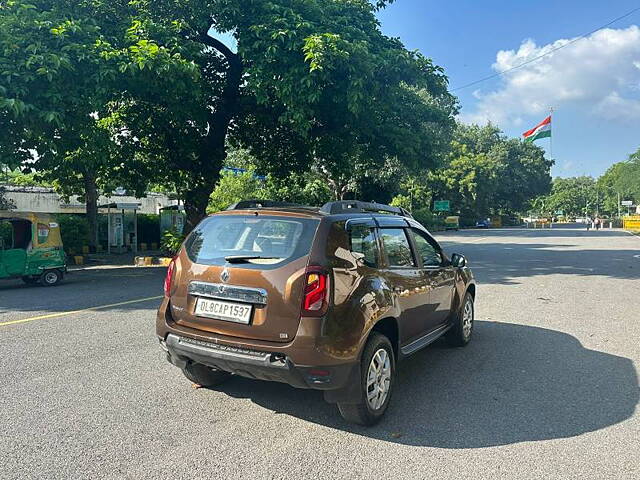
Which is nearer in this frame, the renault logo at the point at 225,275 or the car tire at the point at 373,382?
the car tire at the point at 373,382

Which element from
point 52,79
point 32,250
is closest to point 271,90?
point 52,79

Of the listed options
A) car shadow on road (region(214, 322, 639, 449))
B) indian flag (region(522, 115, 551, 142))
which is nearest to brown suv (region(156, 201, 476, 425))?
car shadow on road (region(214, 322, 639, 449))

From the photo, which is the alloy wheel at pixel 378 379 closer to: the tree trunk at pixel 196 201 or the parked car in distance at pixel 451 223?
the tree trunk at pixel 196 201

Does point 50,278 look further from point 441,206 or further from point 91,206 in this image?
point 441,206

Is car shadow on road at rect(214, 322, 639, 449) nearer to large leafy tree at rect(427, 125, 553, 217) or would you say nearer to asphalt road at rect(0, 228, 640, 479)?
asphalt road at rect(0, 228, 640, 479)

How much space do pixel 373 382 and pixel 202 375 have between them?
5.29 feet

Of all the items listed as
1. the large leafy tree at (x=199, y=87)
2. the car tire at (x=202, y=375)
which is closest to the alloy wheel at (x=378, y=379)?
the car tire at (x=202, y=375)

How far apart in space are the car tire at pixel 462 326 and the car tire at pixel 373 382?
2110 millimetres

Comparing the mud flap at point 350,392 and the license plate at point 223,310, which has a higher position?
the license plate at point 223,310

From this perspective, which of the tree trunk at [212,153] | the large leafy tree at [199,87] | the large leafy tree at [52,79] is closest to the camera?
the large leafy tree at [52,79]

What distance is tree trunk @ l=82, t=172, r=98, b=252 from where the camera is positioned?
20364mm

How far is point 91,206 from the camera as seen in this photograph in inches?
810

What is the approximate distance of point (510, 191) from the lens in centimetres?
7244

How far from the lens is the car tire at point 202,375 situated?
170 inches
